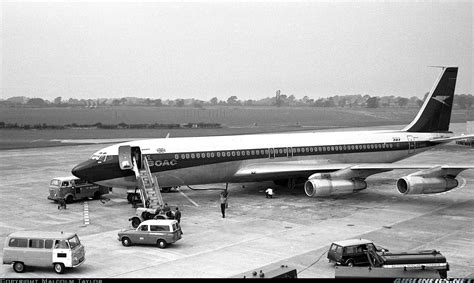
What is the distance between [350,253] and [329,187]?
1365 cm

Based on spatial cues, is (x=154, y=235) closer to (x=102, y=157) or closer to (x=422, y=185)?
(x=102, y=157)

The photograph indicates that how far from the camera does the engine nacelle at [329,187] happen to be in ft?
115

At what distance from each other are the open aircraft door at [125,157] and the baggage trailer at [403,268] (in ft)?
60.1

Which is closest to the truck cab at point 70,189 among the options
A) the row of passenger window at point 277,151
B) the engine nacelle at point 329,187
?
the row of passenger window at point 277,151

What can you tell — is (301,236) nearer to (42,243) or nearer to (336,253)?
(336,253)

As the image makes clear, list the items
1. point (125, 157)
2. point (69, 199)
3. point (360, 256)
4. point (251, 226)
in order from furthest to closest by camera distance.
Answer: point (69, 199)
point (125, 157)
point (251, 226)
point (360, 256)

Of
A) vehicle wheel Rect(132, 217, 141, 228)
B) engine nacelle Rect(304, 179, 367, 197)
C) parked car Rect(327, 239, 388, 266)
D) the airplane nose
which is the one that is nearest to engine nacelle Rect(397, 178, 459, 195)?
engine nacelle Rect(304, 179, 367, 197)

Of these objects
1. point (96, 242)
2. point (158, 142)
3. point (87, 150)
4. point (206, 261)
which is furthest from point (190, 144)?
point (87, 150)

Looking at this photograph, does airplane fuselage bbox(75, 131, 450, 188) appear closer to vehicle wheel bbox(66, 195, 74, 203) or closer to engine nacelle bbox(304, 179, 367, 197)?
engine nacelle bbox(304, 179, 367, 197)

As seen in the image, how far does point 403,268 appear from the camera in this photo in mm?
20000

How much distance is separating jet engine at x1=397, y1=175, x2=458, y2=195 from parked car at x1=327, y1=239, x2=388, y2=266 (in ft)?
43.1

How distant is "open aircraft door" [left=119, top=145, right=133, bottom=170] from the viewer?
34.7 meters

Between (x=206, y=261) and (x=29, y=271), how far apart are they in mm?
7000

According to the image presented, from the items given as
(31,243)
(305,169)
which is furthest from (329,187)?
(31,243)
